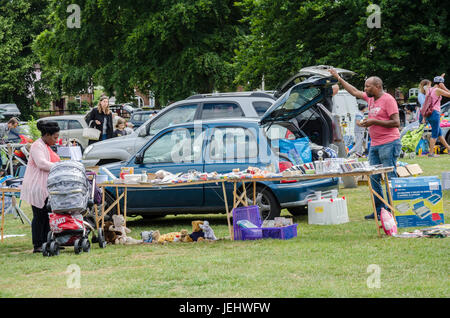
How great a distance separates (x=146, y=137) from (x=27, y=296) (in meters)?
8.67

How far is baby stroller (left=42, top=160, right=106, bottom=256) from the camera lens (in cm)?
890

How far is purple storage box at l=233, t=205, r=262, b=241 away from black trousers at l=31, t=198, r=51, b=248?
97.3 inches

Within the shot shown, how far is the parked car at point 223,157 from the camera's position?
10.8 metres

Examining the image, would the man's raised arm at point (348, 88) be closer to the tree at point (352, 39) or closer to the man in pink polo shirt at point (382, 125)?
the man in pink polo shirt at point (382, 125)

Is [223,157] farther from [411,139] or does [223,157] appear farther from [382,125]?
[411,139]

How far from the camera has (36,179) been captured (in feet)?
31.0

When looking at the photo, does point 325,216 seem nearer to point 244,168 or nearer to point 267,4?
point 244,168

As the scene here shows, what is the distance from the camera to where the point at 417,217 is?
9.63 metres

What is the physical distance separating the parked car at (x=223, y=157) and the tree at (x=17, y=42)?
44646 mm

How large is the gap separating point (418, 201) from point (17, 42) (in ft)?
159

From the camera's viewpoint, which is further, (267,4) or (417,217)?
(267,4)

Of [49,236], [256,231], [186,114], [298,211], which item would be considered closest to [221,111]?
[186,114]
